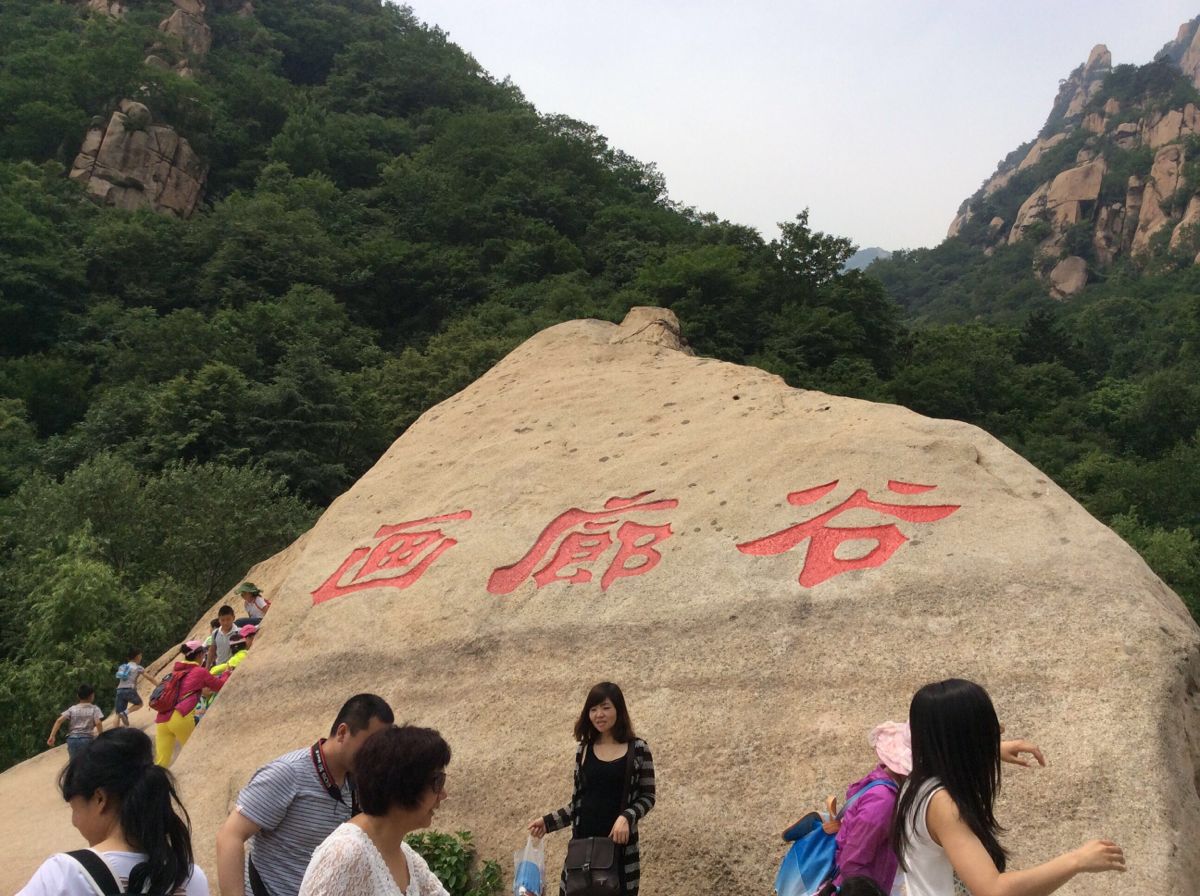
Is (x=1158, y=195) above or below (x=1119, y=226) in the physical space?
above

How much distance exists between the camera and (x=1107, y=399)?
24.0 m

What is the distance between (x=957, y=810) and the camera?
6.82 ft

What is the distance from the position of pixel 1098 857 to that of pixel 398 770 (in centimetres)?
139

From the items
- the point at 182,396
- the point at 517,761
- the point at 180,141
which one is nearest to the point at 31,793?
the point at 517,761

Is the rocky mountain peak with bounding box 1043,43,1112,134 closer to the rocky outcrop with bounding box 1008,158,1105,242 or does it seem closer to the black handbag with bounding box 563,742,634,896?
the rocky outcrop with bounding box 1008,158,1105,242

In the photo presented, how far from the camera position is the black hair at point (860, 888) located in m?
2.08

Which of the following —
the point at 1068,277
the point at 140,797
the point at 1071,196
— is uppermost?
the point at 1071,196

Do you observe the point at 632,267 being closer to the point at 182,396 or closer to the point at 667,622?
the point at 182,396

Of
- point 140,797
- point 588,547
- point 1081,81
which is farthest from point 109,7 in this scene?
point 1081,81

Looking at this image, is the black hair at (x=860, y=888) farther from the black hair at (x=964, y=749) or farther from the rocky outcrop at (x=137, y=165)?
the rocky outcrop at (x=137, y=165)

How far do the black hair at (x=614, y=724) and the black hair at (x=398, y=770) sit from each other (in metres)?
1.26

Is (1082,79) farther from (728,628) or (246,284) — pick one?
(728,628)

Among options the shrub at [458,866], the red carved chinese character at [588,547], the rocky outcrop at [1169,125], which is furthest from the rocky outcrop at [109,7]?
the rocky outcrop at [1169,125]

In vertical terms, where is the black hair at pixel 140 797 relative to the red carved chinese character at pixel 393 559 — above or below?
above
